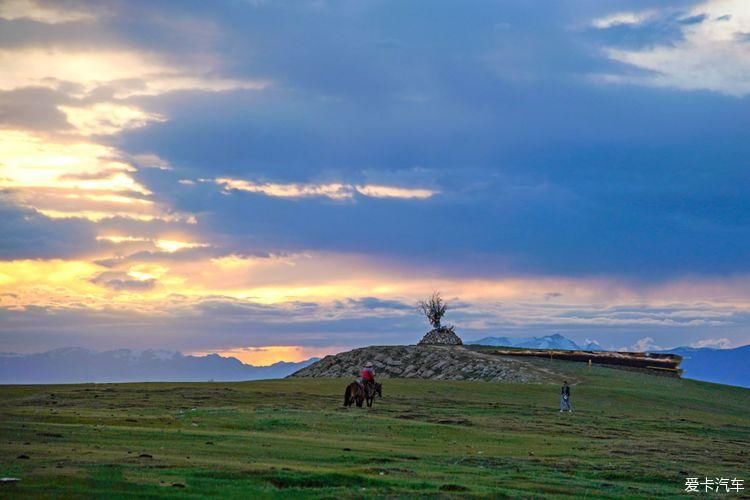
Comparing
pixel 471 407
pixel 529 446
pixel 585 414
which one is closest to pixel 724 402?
pixel 585 414

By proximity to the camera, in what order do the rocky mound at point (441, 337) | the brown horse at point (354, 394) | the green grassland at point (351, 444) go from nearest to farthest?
the green grassland at point (351, 444) → the brown horse at point (354, 394) → the rocky mound at point (441, 337)

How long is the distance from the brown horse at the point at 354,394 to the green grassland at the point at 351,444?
4.06 feet

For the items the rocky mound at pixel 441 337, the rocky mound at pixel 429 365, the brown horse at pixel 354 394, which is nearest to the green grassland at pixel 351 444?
the brown horse at pixel 354 394

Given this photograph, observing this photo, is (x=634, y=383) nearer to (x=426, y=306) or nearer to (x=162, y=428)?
(x=426, y=306)

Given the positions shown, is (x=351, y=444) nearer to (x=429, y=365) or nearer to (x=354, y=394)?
(x=354, y=394)

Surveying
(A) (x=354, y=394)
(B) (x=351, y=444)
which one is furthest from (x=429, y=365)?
(B) (x=351, y=444)

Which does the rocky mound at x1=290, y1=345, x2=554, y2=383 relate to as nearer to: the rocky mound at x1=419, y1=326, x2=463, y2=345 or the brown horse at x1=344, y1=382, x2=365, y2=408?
the rocky mound at x1=419, y1=326, x2=463, y2=345

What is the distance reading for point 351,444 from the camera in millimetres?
41781

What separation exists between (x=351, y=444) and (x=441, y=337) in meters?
87.5

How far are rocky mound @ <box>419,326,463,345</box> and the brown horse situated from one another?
6087cm

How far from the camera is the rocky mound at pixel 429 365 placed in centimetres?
10506

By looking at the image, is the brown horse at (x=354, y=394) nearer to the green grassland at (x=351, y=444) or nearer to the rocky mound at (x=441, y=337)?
the green grassland at (x=351, y=444)

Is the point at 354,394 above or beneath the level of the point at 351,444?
above

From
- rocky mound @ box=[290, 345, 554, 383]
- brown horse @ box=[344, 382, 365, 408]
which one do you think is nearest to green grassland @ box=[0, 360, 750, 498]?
brown horse @ box=[344, 382, 365, 408]
